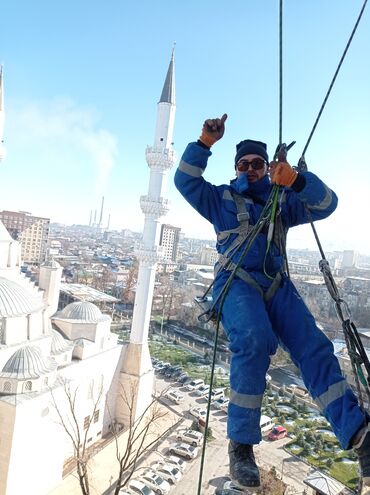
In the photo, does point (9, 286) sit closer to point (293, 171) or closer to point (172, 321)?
point (293, 171)

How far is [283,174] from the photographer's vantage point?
74.0 inches

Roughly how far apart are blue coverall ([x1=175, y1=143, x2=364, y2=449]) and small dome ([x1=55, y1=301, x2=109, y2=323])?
33.9ft

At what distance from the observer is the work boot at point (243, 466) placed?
160 cm

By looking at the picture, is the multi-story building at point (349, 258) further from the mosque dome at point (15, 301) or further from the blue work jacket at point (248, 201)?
the blue work jacket at point (248, 201)

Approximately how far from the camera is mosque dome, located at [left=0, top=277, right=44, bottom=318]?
8984 millimetres

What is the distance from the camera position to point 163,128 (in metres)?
11.0

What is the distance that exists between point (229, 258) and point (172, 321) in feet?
89.1

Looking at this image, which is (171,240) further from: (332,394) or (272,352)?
(332,394)

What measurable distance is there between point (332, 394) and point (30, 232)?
48368 mm

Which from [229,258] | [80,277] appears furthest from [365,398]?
[80,277]

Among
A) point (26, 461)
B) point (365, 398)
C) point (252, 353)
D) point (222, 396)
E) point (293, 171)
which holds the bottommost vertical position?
point (222, 396)

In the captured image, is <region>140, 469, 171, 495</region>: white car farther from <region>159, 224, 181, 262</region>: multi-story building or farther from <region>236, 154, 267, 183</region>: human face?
<region>159, 224, 181, 262</region>: multi-story building

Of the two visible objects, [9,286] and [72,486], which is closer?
[72,486]

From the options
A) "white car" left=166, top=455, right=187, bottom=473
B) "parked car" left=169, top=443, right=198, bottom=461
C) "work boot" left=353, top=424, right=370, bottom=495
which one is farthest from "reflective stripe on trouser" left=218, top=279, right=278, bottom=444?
"parked car" left=169, top=443, right=198, bottom=461
